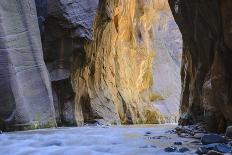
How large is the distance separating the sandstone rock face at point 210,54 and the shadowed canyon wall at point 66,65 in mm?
4444

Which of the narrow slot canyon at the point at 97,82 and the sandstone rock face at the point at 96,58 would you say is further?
the sandstone rock face at the point at 96,58

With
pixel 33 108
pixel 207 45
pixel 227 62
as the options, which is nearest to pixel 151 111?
pixel 33 108

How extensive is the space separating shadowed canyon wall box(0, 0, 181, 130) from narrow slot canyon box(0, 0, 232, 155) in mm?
33

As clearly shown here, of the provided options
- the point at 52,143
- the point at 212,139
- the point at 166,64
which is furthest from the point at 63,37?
the point at 166,64

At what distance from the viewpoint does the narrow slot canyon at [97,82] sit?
6.32 meters

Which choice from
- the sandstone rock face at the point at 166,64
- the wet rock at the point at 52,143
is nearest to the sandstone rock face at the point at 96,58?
the wet rock at the point at 52,143

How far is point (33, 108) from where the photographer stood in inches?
470

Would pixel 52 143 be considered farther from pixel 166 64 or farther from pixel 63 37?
pixel 166 64

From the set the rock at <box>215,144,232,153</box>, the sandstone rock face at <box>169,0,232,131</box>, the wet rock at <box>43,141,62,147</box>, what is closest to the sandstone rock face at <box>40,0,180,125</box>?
the sandstone rock face at <box>169,0,232,131</box>

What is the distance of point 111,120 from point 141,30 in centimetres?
1302

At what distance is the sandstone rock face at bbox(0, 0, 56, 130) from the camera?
444 inches

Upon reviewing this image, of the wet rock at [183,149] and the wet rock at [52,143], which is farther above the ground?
the wet rock at [183,149]

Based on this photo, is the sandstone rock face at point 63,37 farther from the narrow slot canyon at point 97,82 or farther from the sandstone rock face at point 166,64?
the sandstone rock face at point 166,64

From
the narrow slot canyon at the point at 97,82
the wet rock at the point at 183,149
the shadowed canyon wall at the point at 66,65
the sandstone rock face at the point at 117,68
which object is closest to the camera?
the wet rock at the point at 183,149
